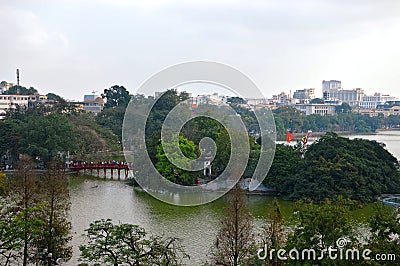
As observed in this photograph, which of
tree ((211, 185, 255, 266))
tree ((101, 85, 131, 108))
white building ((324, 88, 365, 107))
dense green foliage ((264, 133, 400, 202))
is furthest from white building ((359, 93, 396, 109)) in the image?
tree ((211, 185, 255, 266))

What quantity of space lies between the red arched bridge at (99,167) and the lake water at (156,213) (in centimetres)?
258

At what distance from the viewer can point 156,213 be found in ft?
41.4

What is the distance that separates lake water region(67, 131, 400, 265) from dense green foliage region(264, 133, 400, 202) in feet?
2.61

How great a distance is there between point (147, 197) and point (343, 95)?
302 ft

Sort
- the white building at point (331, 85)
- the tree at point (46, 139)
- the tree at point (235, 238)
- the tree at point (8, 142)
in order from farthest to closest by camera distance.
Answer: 1. the white building at point (331, 85)
2. the tree at point (8, 142)
3. the tree at point (46, 139)
4. the tree at point (235, 238)

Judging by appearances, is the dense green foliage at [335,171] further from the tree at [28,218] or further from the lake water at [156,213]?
the tree at [28,218]

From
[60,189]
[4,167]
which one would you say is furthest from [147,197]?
[4,167]

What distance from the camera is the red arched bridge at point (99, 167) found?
18922 mm

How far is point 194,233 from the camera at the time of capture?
10727mm

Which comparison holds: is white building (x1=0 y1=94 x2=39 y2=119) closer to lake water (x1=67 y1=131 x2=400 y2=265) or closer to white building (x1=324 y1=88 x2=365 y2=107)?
lake water (x1=67 y1=131 x2=400 y2=265)

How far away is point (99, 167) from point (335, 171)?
967cm

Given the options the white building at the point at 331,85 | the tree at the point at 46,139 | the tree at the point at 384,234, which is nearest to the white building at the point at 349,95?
the white building at the point at 331,85

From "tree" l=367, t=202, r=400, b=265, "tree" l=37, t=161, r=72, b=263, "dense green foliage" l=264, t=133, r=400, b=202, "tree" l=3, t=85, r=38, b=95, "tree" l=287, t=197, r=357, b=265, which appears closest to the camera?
"tree" l=367, t=202, r=400, b=265

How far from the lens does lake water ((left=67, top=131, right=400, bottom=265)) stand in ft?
33.7
